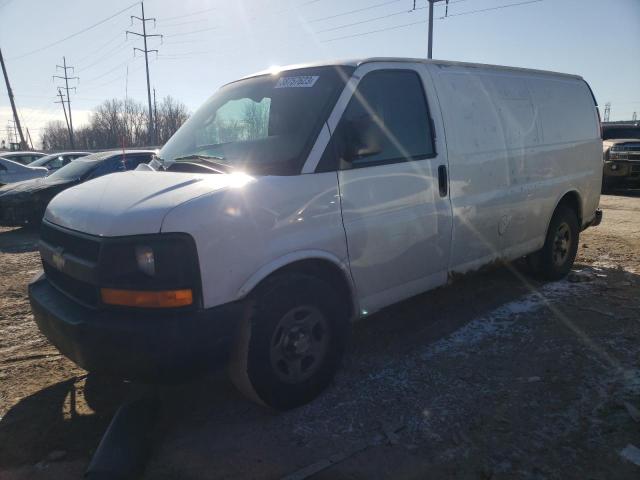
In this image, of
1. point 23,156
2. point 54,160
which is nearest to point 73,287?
point 54,160

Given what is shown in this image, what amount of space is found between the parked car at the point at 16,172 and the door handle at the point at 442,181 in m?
13.6

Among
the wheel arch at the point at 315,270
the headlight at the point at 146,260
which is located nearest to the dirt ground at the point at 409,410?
the wheel arch at the point at 315,270

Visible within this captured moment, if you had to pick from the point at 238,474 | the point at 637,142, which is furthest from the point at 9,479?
the point at 637,142

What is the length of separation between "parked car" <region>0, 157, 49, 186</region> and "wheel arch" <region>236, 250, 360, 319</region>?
13.6 metres

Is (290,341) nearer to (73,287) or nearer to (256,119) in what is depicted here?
(73,287)

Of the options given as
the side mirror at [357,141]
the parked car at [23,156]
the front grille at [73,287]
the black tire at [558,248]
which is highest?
the side mirror at [357,141]

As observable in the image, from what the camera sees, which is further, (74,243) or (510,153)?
(510,153)

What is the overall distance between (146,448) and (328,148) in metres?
1.99

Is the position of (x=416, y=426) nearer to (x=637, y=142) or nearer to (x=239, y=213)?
(x=239, y=213)

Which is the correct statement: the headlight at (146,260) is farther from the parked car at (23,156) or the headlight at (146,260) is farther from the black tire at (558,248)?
the parked car at (23,156)

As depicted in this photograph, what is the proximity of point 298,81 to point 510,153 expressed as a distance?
7.11ft

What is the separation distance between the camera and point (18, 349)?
395cm

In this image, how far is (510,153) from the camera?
440 cm

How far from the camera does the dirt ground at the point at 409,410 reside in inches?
99.0
